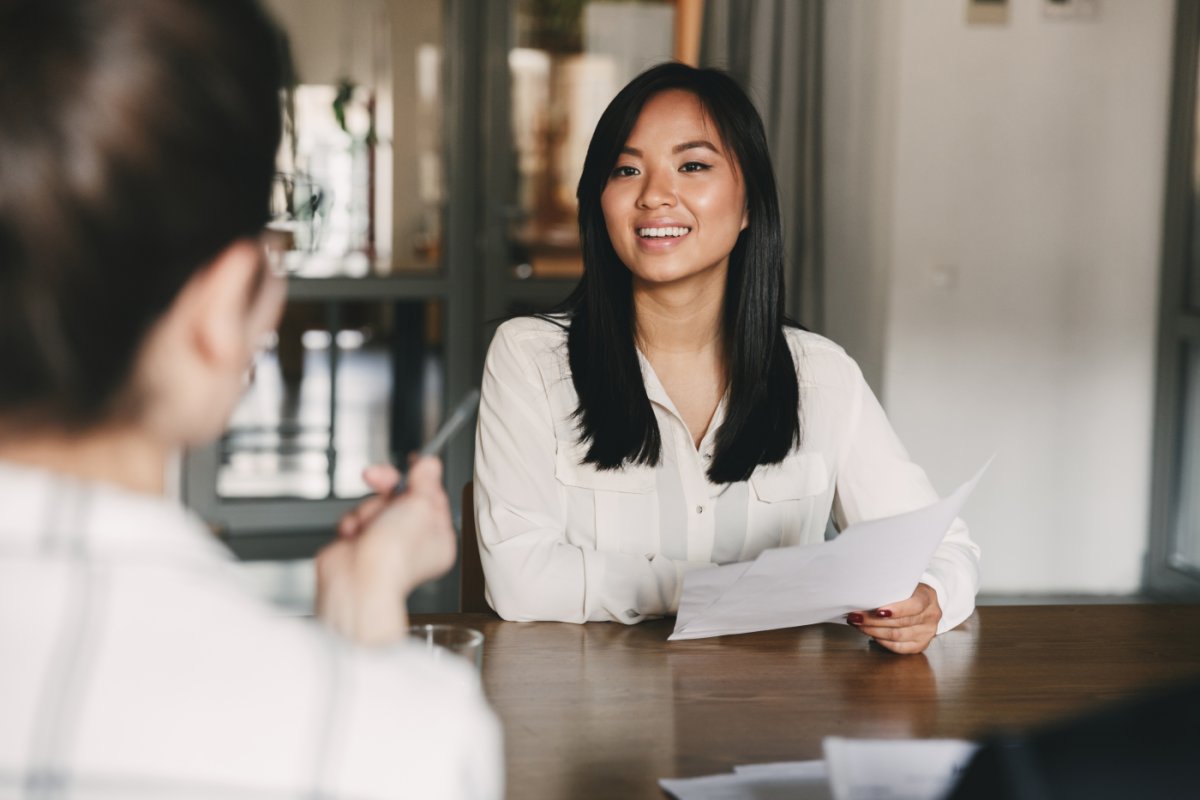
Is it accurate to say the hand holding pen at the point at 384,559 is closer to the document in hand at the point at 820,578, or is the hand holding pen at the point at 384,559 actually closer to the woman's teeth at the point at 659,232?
the document in hand at the point at 820,578

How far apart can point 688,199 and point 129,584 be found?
4.82ft

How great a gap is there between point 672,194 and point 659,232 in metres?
0.06

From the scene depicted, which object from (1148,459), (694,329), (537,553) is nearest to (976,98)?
(1148,459)

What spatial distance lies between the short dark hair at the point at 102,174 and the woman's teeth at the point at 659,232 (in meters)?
1.36

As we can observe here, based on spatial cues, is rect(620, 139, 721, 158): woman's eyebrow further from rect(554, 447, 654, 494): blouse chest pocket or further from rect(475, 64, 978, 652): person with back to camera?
rect(554, 447, 654, 494): blouse chest pocket

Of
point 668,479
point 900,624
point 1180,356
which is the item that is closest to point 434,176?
point 1180,356

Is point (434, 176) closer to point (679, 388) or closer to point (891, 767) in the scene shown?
point (679, 388)

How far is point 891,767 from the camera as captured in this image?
91cm

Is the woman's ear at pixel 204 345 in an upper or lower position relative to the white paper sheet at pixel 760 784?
upper

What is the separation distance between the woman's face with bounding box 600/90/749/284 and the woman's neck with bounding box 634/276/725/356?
0.03 m

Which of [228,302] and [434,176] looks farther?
[434,176]

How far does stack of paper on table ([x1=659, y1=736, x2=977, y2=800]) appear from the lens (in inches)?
34.6

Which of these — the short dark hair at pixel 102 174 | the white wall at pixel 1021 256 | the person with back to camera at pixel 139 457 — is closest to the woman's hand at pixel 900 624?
the person with back to camera at pixel 139 457

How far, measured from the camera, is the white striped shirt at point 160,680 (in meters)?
0.52
